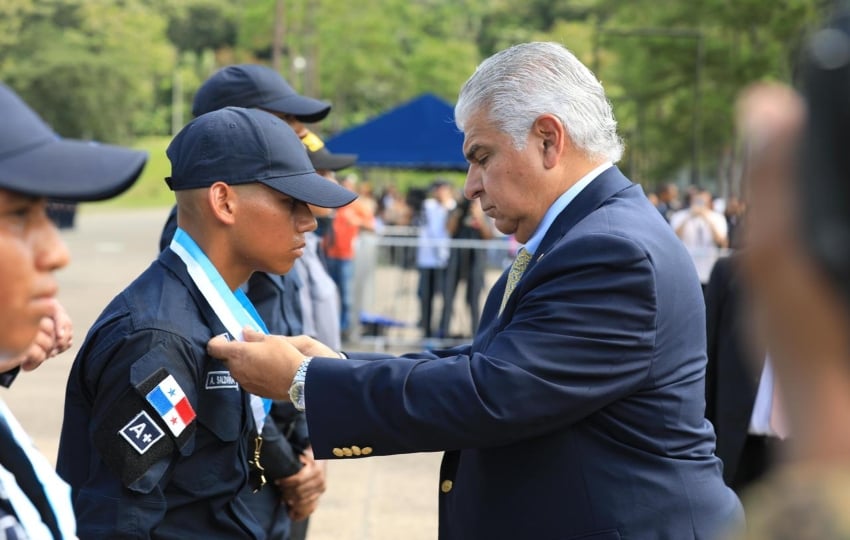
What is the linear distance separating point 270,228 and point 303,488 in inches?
43.1

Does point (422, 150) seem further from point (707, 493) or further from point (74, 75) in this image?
point (74, 75)

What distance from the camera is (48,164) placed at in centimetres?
164

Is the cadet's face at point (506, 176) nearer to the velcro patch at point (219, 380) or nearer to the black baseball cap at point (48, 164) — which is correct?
the velcro patch at point (219, 380)

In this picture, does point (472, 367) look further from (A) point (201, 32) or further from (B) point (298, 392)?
(A) point (201, 32)

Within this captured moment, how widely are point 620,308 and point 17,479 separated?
130 centimetres

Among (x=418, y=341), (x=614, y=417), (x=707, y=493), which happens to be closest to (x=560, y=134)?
(x=614, y=417)

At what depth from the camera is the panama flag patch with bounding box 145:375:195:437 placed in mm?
2455

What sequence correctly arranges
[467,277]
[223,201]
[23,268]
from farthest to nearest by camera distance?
[467,277]
[223,201]
[23,268]

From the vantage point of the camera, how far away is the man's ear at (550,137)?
265 cm

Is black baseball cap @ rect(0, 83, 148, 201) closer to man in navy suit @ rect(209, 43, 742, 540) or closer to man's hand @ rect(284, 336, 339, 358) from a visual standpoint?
man in navy suit @ rect(209, 43, 742, 540)

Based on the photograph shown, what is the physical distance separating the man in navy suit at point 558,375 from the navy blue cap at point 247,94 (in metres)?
1.72

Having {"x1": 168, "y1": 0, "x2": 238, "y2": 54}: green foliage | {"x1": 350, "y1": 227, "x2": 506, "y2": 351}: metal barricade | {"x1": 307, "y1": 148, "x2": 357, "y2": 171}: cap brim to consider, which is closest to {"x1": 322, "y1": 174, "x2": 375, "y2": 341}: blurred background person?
{"x1": 350, "y1": 227, "x2": 506, "y2": 351}: metal barricade

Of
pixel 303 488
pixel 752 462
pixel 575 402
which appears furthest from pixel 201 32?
pixel 575 402

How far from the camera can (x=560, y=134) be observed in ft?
8.74
